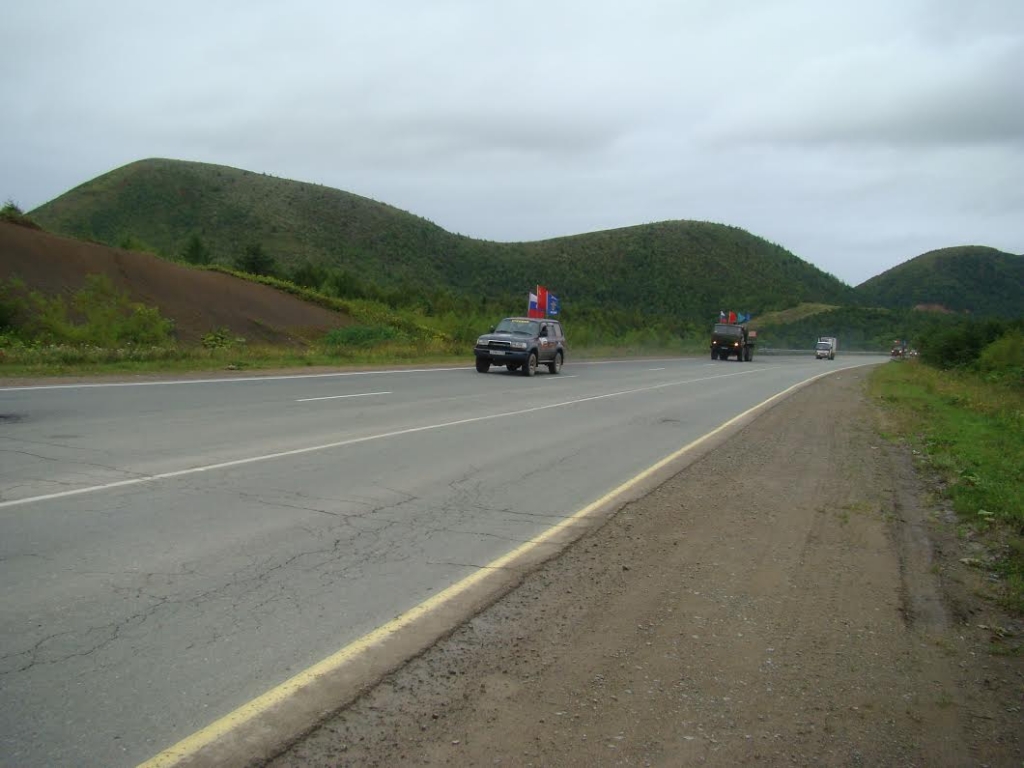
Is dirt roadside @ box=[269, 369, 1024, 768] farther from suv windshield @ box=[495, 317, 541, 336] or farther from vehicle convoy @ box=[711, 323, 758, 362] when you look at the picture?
vehicle convoy @ box=[711, 323, 758, 362]

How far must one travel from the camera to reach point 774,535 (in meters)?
7.16

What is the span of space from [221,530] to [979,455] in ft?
35.4

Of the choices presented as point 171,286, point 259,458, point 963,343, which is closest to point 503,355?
point 259,458

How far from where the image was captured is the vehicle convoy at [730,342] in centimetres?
5284

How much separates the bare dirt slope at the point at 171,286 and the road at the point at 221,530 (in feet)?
76.8

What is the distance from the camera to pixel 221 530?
6488 millimetres

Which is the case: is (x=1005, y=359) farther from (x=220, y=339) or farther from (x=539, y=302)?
(x=220, y=339)

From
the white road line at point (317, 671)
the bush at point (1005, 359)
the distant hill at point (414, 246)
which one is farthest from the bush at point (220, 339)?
the bush at point (1005, 359)

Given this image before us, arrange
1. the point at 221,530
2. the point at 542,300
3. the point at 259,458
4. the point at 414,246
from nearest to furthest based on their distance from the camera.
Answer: the point at 221,530, the point at 259,458, the point at 542,300, the point at 414,246

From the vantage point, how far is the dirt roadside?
3473 millimetres

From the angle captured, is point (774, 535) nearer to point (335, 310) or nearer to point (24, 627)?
point (24, 627)

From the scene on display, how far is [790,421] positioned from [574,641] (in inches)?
538

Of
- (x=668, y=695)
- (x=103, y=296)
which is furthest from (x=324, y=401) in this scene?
(x=103, y=296)

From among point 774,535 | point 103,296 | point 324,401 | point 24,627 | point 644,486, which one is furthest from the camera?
point 103,296
